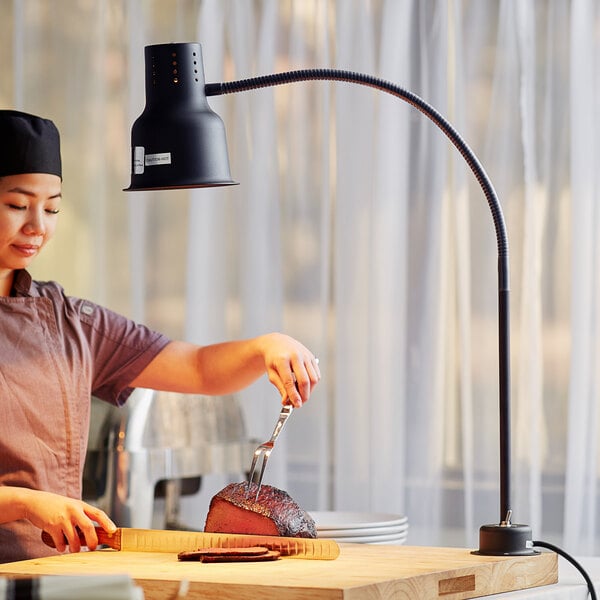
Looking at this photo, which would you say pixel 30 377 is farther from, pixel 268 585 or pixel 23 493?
pixel 268 585

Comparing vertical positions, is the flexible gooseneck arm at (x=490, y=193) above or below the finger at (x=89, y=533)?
above

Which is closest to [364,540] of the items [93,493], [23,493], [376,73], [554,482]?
[23,493]

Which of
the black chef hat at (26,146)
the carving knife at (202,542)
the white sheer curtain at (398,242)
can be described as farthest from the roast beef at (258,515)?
the white sheer curtain at (398,242)

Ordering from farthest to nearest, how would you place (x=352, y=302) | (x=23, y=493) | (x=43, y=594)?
(x=352, y=302), (x=23, y=493), (x=43, y=594)

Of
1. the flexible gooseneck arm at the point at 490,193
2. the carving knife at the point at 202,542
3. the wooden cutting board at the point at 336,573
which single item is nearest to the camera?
the wooden cutting board at the point at 336,573

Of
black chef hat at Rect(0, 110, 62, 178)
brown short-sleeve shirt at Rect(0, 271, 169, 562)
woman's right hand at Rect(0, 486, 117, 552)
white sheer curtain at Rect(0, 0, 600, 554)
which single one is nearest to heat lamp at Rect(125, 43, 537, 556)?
black chef hat at Rect(0, 110, 62, 178)

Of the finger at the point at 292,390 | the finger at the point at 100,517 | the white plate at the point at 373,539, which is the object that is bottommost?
the white plate at the point at 373,539

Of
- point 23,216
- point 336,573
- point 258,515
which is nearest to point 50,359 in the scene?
point 23,216

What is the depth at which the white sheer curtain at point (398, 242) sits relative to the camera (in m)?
3.09

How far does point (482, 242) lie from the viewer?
3166 mm

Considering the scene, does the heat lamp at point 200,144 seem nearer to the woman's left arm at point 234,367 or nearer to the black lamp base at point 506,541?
the black lamp base at point 506,541

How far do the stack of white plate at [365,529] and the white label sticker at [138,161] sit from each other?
1.90 ft

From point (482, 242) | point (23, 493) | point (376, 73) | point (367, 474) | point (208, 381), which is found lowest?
point (367, 474)

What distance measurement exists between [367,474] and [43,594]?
2522 mm
